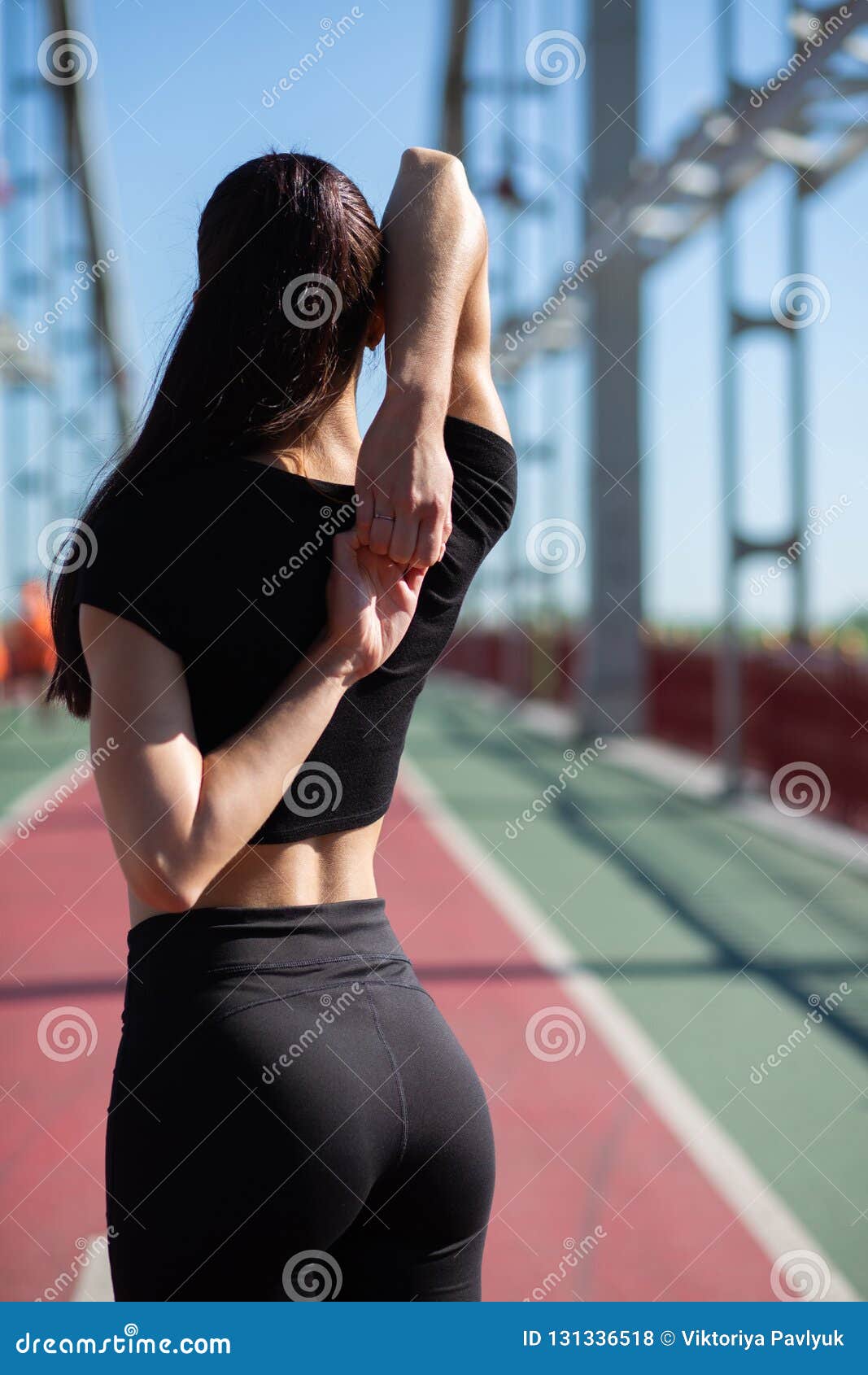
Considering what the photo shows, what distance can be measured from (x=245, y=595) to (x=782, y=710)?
9229 mm

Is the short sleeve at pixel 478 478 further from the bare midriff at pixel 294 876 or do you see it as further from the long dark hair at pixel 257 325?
the bare midriff at pixel 294 876

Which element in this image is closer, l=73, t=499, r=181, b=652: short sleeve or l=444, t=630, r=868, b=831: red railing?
l=73, t=499, r=181, b=652: short sleeve

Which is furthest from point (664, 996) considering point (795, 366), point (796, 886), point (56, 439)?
point (56, 439)

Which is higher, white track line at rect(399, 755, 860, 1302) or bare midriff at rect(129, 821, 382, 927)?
bare midriff at rect(129, 821, 382, 927)

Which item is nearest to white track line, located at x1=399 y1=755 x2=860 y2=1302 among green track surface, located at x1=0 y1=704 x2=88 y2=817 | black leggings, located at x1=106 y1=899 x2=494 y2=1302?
black leggings, located at x1=106 y1=899 x2=494 y2=1302

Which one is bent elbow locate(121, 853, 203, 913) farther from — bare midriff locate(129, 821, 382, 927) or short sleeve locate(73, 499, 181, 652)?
short sleeve locate(73, 499, 181, 652)

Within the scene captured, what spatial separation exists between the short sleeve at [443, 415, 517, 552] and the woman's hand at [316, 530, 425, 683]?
16 centimetres

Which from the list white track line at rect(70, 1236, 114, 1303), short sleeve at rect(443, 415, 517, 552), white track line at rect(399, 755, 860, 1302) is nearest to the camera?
short sleeve at rect(443, 415, 517, 552)

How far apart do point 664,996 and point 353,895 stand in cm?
435

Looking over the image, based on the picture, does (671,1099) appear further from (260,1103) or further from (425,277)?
(425,277)

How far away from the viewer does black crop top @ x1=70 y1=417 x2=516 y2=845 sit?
1.12 metres

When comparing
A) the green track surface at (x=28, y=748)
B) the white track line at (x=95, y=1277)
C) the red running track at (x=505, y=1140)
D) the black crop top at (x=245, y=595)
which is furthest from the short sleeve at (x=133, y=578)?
the green track surface at (x=28, y=748)

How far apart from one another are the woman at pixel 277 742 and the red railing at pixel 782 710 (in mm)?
7572

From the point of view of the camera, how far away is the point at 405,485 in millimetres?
1189
